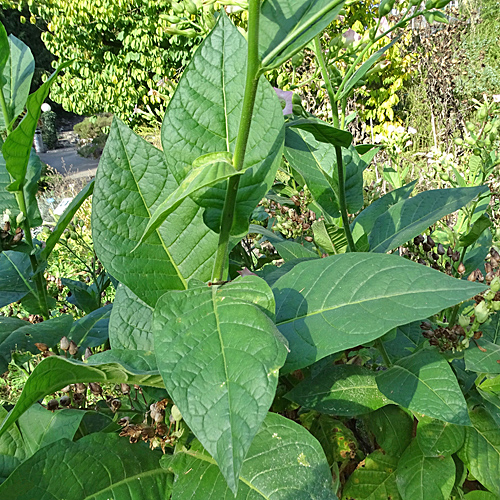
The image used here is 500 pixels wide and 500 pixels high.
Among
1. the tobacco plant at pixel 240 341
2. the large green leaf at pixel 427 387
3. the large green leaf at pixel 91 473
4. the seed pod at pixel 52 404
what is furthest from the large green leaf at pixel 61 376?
the large green leaf at pixel 427 387

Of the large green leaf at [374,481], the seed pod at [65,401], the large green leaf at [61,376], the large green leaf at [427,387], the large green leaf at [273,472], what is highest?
the large green leaf at [61,376]

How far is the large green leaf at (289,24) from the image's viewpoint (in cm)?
48

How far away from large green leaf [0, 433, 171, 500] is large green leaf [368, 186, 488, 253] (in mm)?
543

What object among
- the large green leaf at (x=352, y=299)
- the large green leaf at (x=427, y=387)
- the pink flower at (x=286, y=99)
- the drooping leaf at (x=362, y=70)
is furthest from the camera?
the pink flower at (x=286, y=99)

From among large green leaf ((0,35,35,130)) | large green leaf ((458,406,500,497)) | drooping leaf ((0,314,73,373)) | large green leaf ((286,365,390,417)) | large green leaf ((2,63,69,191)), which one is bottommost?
large green leaf ((458,406,500,497))

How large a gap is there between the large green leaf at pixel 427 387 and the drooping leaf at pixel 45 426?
19.0 inches

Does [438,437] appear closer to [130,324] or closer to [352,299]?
[352,299]

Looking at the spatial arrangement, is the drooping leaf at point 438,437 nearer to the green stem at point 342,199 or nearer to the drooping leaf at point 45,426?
the green stem at point 342,199

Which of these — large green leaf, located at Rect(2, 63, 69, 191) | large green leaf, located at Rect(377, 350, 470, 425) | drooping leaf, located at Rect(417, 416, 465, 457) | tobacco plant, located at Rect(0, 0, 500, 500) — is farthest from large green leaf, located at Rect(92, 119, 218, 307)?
drooping leaf, located at Rect(417, 416, 465, 457)

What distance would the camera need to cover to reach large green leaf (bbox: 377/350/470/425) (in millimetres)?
629

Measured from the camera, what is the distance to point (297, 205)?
1.69 m

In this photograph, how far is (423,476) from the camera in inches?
29.0

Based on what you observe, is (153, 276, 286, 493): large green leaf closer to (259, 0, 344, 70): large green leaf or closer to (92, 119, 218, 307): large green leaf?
(92, 119, 218, 307): large green leaf

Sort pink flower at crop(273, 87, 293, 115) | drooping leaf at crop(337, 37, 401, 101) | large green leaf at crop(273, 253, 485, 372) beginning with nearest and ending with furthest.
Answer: large green leaf at crop(273, 253, 485, 372), drooping leaf at crop(337, 37, 401, 101), pink flower at crop(273, 87, 293, 115)
